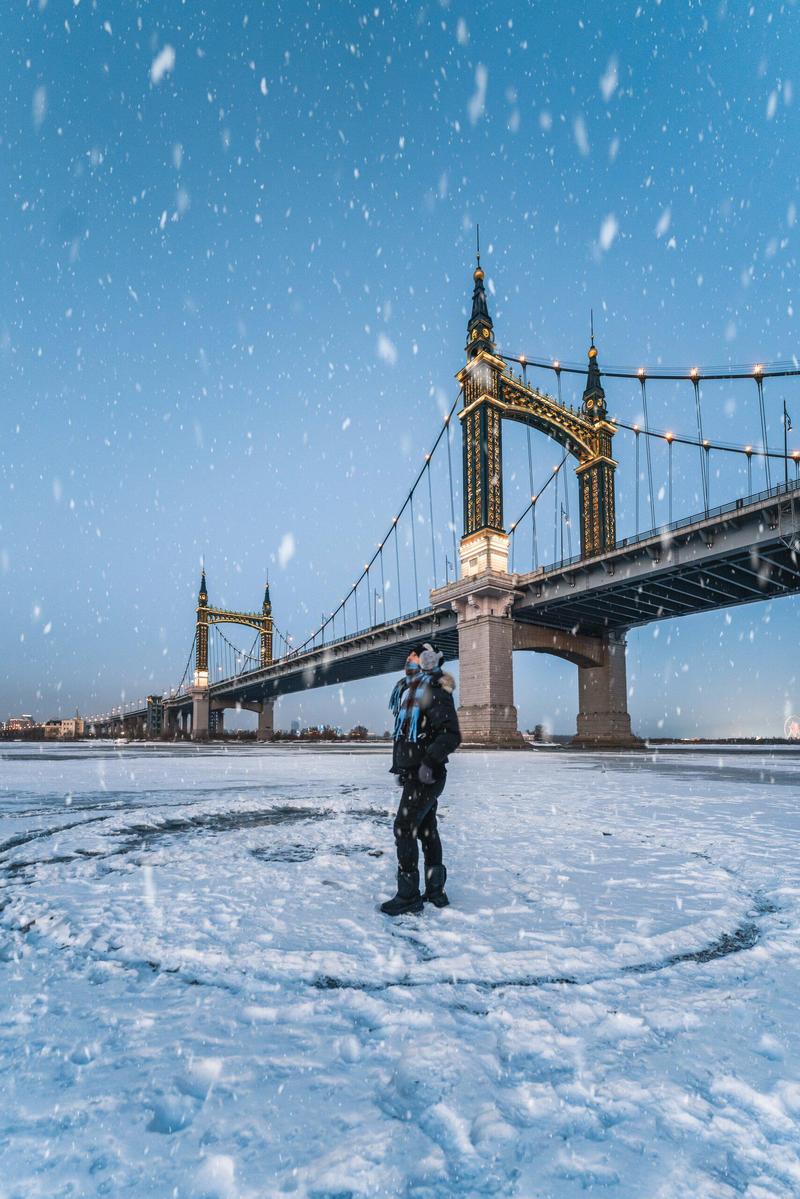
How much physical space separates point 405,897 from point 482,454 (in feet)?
120

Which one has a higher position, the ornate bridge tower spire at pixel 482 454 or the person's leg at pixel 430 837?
A: the ornate bridge tower spire at pixel 482 454

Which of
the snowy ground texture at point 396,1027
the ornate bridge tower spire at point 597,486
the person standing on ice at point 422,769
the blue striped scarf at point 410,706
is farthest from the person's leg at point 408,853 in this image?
the ornate bridge tower spire at point 597,486

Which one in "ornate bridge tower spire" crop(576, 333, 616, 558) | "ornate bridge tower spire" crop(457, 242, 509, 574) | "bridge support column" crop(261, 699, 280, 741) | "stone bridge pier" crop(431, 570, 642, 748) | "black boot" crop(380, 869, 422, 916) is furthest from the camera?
"bridge support column" crop(261, 699, 280, 741)

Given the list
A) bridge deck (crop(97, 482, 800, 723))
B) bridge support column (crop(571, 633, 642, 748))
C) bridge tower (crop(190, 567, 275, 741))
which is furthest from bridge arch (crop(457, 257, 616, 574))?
bridge tower (crop(190, 567, 275, 741))

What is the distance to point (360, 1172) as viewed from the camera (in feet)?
4.50

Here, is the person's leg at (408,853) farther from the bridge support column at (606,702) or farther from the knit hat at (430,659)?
the bridge support column at (606,702)

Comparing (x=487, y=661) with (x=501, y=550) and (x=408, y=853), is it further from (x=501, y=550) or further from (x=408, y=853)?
(x=408, y=853)

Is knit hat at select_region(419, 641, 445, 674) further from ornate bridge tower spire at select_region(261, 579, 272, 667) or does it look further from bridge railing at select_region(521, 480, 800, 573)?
ornate bridge tower spire at select_region(261, 579, 272, 667)

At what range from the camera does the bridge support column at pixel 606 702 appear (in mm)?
40250

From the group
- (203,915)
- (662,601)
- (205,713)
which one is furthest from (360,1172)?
(205,713)

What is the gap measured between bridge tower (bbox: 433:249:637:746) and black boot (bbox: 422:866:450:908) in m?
29.8

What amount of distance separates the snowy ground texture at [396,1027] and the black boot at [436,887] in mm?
118

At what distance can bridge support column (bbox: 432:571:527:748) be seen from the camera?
33.1 metres

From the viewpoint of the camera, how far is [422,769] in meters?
3.43
